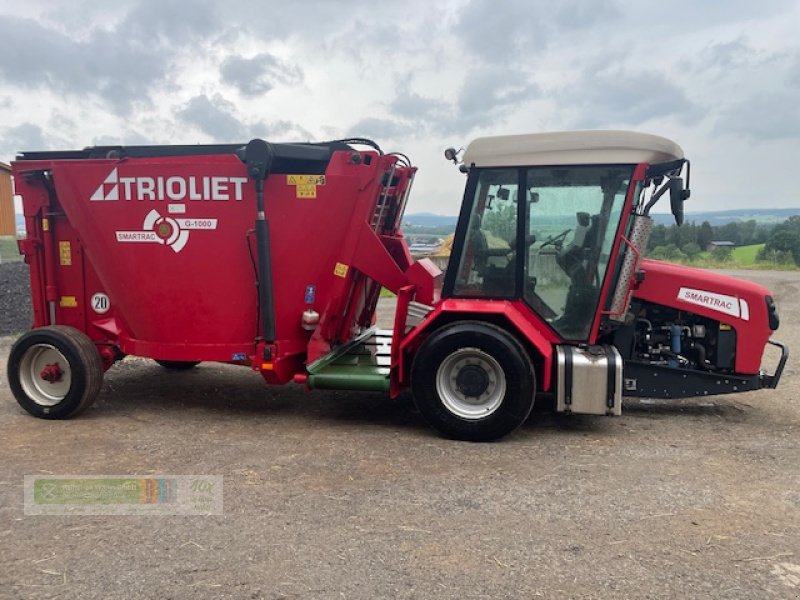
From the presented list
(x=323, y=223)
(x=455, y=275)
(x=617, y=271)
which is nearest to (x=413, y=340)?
(x=455, y=275)

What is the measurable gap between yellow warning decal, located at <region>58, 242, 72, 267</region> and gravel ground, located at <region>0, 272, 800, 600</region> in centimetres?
137

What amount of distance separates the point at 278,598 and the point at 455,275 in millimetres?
2973

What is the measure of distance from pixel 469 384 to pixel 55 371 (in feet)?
11.8

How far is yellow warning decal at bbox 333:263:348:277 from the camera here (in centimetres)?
550

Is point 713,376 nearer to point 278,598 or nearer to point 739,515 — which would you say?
point 739,515

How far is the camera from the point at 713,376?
530cm

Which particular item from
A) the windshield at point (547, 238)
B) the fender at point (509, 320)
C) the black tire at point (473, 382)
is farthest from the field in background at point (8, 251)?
the windshield at point (547, 238)

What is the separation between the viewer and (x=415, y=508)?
378cm

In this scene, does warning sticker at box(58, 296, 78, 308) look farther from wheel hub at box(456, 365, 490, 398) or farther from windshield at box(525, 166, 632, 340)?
windshield at box(525, 166, 632, 340)

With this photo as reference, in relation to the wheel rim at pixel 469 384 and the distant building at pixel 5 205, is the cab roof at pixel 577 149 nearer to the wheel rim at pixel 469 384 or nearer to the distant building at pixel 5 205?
the wheel rim at pixel 469 384

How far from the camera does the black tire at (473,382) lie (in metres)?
4.89

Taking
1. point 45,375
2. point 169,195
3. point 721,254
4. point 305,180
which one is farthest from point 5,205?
point 721,254

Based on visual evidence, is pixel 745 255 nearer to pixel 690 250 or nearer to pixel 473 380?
pixel 690 250

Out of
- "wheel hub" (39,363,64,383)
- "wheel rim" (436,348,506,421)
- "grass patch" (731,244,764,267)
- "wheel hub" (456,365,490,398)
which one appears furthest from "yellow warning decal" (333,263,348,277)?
"grass patch" (731,244,764,267)
